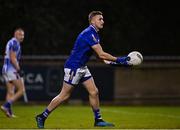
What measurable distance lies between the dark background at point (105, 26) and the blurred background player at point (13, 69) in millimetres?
12007

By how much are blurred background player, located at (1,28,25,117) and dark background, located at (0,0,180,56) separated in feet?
39.4

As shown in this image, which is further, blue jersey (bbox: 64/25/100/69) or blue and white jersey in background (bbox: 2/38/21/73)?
blue and white jersey in background (bbox: 2/38/21/73)

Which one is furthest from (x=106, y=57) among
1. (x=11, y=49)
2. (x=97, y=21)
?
(x=11, y=49)

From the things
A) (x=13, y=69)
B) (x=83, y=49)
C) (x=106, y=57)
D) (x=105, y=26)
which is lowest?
(x=13, y=69)

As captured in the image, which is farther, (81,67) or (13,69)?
(13,69)

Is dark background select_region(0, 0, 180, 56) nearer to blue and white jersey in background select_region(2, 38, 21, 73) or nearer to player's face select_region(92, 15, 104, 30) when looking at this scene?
blue and white jersey in background select_region(2, 38, 21, 73)

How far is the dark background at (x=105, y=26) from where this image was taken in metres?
32.3

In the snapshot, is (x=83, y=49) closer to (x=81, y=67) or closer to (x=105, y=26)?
(x=81, y=67)

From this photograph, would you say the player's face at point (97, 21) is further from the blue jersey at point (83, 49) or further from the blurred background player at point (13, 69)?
the blurred background player at point (13, 69)

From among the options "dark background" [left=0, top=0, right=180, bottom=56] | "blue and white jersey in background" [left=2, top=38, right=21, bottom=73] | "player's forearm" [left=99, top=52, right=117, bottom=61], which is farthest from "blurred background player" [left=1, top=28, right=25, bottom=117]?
"dark background" [left=0, top=0, right=180, bottom=56]

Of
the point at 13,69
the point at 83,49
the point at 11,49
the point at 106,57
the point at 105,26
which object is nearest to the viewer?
the point at 106,57

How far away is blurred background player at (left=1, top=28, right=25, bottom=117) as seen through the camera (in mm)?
19391

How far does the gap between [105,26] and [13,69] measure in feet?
47.7

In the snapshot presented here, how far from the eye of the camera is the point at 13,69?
19766 millimetres
